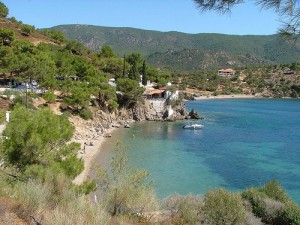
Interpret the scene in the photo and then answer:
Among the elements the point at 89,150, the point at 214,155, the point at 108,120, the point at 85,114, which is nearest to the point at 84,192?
the point at 89,150

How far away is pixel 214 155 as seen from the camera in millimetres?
31891

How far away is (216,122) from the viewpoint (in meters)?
52.0

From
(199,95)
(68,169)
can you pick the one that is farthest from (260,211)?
(199,95)

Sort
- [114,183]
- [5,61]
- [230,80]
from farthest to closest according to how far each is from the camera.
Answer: [230,80] → [5,61] → [114,183]

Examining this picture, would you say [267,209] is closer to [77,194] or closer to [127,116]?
[77,194]

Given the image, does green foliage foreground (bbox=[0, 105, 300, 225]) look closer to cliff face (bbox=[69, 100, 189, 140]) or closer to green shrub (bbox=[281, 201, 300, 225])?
green shrub (bbox=[281, 201, 300, 225])

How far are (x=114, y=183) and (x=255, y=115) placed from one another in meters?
55.8

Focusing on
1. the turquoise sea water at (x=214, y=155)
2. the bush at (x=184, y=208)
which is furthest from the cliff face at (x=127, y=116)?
the bush at (x=184, y=208)

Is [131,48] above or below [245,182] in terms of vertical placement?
above

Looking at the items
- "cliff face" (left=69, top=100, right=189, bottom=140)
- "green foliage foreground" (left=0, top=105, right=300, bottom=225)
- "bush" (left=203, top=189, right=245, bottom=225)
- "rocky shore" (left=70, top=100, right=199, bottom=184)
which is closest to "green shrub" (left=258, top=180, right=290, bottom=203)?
"green foliage foreground" (left=0, top=105, right=300, bottom=225)

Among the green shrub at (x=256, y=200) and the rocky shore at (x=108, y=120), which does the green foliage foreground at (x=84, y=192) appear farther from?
the rocky shore at (x=108, y=120)

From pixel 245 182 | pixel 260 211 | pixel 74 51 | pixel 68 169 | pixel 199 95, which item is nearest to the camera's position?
pixel 68 169

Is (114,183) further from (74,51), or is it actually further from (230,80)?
(230,80)

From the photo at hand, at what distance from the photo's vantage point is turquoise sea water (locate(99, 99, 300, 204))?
79.2 ft
